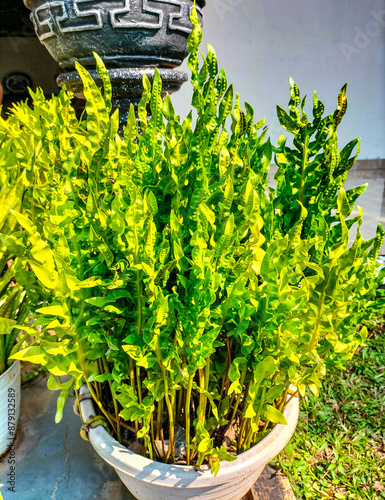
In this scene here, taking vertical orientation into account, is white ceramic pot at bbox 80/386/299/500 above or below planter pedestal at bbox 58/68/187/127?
below

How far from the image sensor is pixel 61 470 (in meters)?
0.96

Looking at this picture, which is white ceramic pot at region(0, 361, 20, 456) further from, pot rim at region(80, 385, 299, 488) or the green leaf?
the green leaf

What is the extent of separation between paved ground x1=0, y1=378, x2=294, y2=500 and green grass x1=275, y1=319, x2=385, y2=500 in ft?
0.33

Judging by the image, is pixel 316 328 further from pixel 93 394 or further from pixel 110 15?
pixel 110 15

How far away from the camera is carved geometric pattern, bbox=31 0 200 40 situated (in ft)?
4.21

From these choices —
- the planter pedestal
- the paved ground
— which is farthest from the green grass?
the planter pedestal

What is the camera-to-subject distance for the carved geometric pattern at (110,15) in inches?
50.5

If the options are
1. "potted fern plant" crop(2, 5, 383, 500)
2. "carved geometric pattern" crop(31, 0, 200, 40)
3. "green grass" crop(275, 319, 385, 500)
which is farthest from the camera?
"carved geometric pattern" crop(31, 0, 200, 40)

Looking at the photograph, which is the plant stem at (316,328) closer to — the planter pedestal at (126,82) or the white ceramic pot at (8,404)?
the white ceramic pot at (8,404)

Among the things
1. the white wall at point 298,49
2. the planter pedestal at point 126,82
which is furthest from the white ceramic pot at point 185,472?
the white wall at point 298,49

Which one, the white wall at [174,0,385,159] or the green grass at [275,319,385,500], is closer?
the green grass at [275,319,385,500]

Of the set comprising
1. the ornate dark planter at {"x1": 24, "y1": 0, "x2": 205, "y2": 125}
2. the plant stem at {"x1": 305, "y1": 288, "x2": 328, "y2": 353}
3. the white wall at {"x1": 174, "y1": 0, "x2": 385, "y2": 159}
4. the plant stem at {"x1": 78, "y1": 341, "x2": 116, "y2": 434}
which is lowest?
the plant stem at {"x1": 78, "y1": 341, "x2": 116, "y2": 434}

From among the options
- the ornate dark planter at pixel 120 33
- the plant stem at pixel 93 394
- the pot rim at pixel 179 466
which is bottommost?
the pot rim at pixel 179 466

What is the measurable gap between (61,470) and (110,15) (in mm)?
1281
